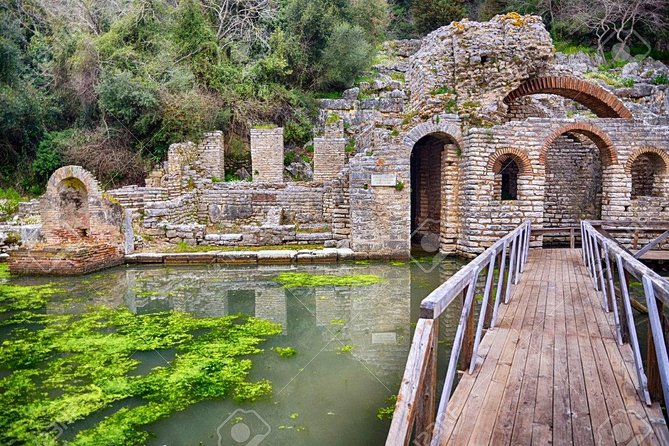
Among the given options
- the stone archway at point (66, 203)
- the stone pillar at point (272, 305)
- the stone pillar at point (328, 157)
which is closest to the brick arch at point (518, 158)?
the stone pillar at point (272, 305)

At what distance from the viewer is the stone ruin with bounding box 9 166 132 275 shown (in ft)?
34.8

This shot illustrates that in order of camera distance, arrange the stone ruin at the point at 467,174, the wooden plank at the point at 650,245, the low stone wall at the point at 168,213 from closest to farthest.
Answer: the wooden plank at the point at 650,245 → the stone ruin at the point at 467,174 → the low stone wall at the point at 168,213

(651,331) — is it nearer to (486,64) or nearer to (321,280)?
(321,280)

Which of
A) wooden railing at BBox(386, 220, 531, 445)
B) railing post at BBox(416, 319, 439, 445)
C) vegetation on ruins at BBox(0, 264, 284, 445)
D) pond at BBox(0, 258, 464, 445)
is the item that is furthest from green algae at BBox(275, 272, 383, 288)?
railing post at BBox(416, 319, 439, 445)

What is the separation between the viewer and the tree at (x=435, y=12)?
95.9ft

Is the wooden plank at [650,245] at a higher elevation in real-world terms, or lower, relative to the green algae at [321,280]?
higher

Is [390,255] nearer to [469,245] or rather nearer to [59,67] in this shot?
[469,245]

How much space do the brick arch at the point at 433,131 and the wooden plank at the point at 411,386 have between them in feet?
33.2

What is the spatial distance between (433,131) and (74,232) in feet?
31.8

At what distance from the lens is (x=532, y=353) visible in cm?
400

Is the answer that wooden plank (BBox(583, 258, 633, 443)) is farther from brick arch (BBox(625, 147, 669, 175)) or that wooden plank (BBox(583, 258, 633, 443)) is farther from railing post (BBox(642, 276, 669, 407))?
brick arch (BBox(625, 147, 669, 175))

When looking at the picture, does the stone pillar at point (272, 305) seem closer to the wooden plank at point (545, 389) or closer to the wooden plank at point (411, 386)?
the wooden plank at point (545, 389)

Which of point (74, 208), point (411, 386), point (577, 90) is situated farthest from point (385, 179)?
point (411, 386)

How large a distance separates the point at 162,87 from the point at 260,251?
10911 millimetres
